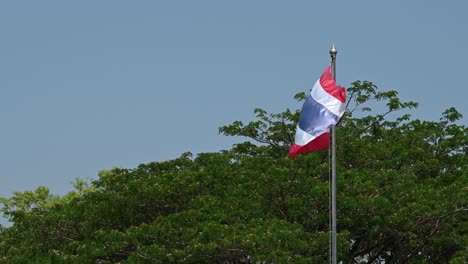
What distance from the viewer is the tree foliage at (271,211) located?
24.3 meters

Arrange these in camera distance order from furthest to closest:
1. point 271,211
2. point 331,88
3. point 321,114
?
point 271,211
point 321,114
point 331,88

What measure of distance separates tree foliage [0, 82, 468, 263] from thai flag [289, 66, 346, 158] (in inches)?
194

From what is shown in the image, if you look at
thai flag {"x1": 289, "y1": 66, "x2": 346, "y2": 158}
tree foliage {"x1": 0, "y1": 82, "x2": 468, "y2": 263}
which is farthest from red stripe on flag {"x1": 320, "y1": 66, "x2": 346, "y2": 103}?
tree foliage {"x1": 0, "y1": 82, "x2": 468, "y2": 263}

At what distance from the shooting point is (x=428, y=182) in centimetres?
2795

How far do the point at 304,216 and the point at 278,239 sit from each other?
9.30 ft

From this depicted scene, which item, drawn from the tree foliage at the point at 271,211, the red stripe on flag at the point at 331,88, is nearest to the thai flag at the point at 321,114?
the red stripe on flag at the point at 331,88

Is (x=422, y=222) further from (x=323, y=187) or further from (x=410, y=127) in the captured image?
(x=410, y=127)

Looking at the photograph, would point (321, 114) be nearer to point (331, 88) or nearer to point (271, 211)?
point (331, 88)

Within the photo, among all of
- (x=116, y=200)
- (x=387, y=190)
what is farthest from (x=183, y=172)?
(x=387, y=190)

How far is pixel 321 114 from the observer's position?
19188mm

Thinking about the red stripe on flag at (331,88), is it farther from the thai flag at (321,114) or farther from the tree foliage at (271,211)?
the tree foliage at (271,211)

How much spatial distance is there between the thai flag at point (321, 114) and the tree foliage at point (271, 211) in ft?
16.1

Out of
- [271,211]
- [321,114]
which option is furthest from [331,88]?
[271,211]

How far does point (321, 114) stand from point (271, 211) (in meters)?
7.93
